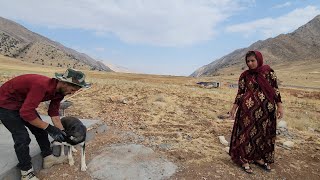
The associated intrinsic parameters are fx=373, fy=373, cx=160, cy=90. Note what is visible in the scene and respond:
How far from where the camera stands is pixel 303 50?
Answer: 12788 cm

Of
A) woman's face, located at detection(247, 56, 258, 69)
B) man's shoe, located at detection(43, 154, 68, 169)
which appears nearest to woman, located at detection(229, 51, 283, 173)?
woman's face, located at detection(247, 56, 258, 69)

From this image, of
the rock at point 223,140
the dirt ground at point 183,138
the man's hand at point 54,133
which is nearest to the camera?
the man's hand at point 54,133

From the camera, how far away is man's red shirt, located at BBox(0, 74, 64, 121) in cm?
444

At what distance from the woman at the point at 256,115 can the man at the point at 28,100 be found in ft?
8.45

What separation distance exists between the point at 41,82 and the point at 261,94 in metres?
3.27

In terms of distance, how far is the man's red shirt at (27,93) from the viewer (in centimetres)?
444

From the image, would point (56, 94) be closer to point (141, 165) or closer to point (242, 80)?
point (141, 165)

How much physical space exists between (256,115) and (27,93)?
3392mm

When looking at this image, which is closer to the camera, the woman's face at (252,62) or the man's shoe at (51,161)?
the man's shoe at (51,161)

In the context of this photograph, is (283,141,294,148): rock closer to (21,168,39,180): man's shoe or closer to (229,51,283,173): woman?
(229,51,283,173): woman

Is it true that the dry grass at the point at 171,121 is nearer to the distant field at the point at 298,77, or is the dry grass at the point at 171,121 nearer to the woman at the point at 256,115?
the woman at the point at 256,115

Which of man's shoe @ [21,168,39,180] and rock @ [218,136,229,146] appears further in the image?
rock @ [218,136,229,146]

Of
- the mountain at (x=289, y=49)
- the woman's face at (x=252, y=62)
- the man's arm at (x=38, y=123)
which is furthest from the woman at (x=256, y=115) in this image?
the mountain at (x=289, y=49)

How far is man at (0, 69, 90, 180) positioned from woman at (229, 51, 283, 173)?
2.58 meters
